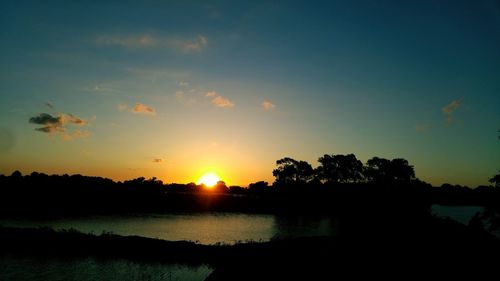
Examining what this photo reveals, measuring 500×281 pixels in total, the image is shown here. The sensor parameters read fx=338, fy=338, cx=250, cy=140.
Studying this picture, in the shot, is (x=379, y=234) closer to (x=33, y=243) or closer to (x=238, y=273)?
(x=238, y=273)

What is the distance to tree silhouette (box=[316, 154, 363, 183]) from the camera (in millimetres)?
142250

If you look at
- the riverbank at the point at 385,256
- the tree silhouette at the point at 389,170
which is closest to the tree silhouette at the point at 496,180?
the riverbank at the point at 385,256

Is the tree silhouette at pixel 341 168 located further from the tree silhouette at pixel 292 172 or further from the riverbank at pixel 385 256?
the riverbank at pixel 385 256

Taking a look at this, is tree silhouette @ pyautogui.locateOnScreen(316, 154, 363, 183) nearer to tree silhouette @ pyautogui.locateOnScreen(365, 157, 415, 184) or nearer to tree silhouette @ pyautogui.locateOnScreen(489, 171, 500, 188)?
tree silhouette @ pyautogui.locateOnScreen(365, 157, 415, 184)

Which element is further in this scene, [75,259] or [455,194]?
[455,194]

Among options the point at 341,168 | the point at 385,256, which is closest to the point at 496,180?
the point at 385,256

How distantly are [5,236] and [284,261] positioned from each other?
46.1 m

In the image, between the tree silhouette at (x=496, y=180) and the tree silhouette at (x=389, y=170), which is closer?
the tree silhouette at (x=496, y=180)

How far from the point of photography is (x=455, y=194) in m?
195

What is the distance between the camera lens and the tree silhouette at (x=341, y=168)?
142250 mm

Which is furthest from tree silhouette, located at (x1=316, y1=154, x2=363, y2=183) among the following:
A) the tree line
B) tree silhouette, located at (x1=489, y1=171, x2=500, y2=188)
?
tree silhouette, located at (x1=489, y1=171, x2=500, y2=188)

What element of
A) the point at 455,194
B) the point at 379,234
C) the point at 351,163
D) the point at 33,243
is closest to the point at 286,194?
the point at 351,163

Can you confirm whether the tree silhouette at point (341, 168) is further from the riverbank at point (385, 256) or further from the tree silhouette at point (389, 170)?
the riverbank at point (385, 256)

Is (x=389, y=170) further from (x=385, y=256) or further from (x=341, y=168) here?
(x=385, y=256)
